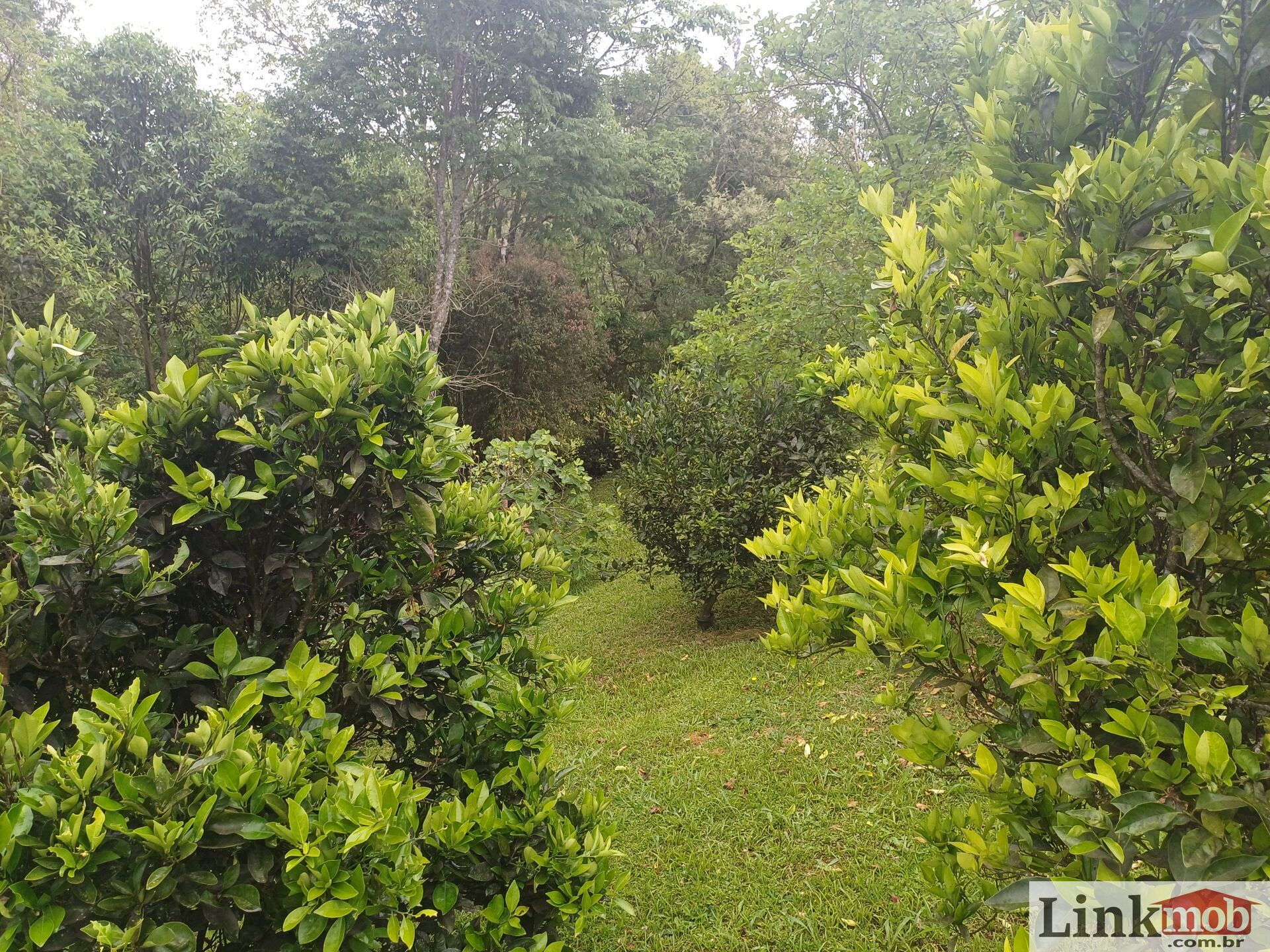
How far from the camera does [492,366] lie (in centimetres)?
1573

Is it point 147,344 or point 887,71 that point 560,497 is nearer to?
point 887,71

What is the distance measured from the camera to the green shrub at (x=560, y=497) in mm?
8516

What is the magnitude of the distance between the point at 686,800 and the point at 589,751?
45.1 inches

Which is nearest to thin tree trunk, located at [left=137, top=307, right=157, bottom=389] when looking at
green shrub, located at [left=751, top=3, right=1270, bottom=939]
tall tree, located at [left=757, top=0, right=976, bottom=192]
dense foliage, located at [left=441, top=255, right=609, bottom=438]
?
dense foliage, located at [left=441, top=255, right=609, bottom=438]

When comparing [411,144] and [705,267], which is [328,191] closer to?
[411,144]

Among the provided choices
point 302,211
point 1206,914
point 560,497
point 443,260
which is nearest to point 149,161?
point 302,211

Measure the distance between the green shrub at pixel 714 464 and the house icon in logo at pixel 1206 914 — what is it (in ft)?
17.9

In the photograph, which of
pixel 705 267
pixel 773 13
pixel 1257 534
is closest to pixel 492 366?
pixel 705 267

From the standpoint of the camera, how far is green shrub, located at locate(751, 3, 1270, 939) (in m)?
1.11

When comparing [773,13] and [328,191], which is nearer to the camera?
[773,13]

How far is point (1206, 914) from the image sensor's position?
3.71 feet

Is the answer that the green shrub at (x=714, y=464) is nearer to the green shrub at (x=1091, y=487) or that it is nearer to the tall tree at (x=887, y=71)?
the tall tree at (x=887, y=71)

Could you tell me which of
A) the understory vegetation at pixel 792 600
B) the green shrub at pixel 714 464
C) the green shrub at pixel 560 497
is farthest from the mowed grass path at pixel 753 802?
the green shrub at pixel 560 497

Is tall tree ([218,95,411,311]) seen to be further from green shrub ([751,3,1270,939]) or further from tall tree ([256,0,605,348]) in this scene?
green shrub ([751,3,1270,939])
